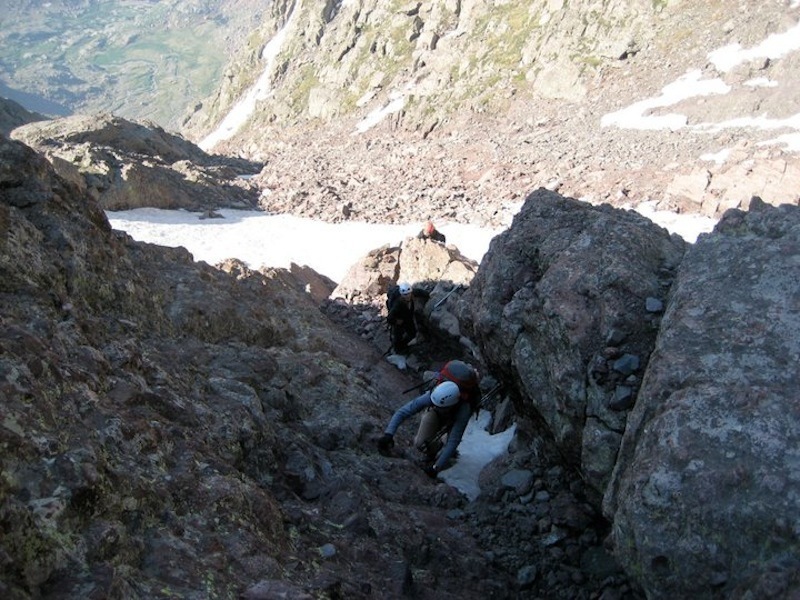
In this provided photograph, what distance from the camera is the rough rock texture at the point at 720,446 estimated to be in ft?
15.7

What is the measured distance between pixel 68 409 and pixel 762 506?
6.05 m

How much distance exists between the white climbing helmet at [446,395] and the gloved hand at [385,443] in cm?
99

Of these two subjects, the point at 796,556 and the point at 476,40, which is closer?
the point at 796,556

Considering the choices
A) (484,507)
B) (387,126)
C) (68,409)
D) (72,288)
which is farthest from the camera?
(387,126)

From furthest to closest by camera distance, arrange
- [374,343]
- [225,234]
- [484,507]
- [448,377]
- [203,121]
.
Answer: [203,121]
[225,234]
[374,343]
[448,377]
[484,507]

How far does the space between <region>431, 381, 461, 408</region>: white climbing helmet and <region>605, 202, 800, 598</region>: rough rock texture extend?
3.97 m

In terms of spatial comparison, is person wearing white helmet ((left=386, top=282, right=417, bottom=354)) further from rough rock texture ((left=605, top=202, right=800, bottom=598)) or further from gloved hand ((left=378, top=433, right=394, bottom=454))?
rough rock texture ((left=605, top=202, right=800, bottom=598))

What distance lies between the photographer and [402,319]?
643 inches

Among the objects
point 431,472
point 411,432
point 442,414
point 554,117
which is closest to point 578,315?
point 442,414

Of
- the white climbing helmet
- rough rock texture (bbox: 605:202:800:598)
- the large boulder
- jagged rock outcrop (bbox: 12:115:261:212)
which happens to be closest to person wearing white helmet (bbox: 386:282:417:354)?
the large boulder

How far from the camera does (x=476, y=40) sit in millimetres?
73062

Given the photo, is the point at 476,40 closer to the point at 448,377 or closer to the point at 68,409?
the point at 448,377

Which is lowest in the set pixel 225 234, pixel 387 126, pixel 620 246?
pixel 225 234

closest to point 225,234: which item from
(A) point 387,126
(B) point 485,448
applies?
(B) point 485,448
